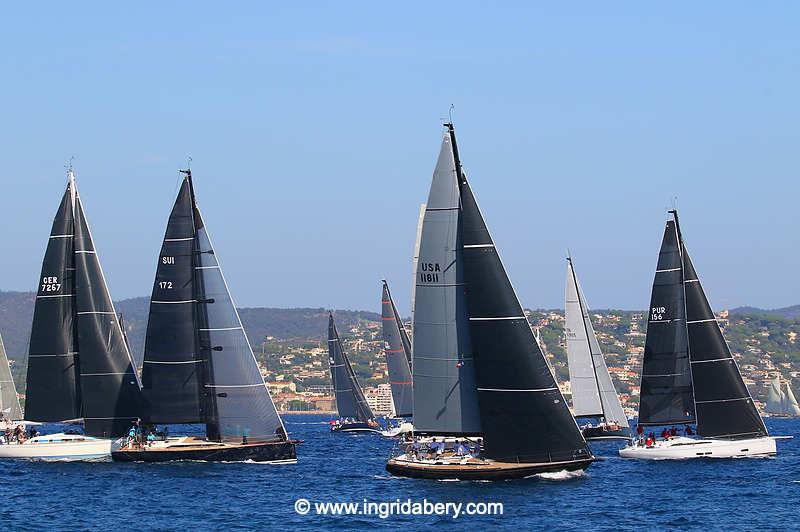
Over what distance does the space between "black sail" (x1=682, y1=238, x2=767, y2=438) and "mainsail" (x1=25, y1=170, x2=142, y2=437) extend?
82.7 ft

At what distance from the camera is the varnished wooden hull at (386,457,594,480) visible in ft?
157

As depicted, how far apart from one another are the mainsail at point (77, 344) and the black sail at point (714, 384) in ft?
82.7

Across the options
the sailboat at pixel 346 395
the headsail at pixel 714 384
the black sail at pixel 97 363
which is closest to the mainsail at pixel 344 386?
the sailboat at pixel 346 395

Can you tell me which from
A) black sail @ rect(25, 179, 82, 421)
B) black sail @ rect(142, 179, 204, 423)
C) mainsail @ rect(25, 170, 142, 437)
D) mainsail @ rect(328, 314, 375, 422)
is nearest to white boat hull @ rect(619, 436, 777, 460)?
black sail @ rect(142, 179, 204, 423)

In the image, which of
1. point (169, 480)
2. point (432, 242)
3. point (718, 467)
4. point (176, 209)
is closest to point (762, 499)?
point (718, 467)

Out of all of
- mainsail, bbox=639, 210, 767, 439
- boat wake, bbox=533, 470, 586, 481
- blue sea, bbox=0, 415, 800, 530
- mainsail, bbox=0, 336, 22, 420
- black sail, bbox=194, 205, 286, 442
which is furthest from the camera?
mainsail, bbox=0, 336, 22, 420

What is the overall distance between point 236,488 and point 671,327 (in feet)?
76.9

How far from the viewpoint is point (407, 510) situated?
43969 mm

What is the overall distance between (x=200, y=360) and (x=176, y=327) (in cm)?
177

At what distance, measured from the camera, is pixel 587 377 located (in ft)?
264

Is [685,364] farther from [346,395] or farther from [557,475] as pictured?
[346,395]

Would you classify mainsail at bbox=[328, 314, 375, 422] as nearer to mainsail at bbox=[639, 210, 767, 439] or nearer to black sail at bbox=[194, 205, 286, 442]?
mainsail at bbox=[639, 210, 767, 439]

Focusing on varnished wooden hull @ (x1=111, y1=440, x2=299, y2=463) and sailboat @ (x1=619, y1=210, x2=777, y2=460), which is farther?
sailboat @ (x1=619, y1=210, x2=777, y2=460)

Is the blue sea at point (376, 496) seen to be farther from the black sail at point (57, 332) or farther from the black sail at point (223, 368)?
the black sail at point (57, 332)
